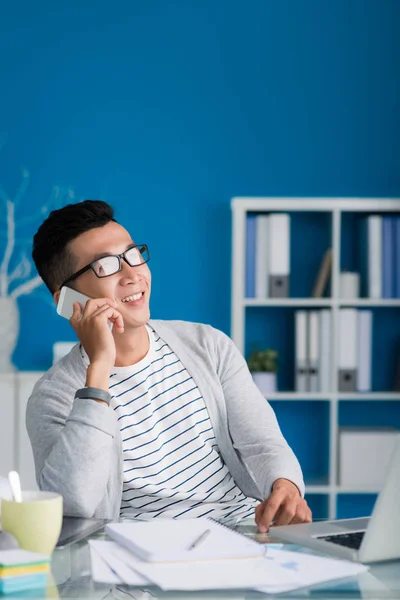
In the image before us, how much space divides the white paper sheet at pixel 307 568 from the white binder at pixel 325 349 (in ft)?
7.94

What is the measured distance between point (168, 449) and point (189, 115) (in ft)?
7.55

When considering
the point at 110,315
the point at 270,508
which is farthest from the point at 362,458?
the point at 270,508

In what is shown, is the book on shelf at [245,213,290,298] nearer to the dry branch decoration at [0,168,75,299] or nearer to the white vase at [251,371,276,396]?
the white vase at [251,371,276,396]

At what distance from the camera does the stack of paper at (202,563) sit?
107cm

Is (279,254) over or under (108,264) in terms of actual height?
over

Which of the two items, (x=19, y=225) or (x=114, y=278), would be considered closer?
(x=114, y=278)

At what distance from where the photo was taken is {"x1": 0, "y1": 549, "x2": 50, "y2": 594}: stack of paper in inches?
42.0

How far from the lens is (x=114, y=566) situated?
113 centimetres

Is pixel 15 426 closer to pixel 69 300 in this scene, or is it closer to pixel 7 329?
pixel 7 329

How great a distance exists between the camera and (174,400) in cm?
193

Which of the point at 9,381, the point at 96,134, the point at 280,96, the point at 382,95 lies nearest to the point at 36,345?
the point at 9,381

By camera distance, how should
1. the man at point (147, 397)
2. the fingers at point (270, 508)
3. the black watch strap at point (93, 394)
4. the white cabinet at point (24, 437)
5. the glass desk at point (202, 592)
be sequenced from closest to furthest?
the glass desk at point (202, 592) < the fingers at point (270, 508) < the black watch strap at point (93, 394) < the man at point (147, 397) < the white cabinet at point (24, 437)

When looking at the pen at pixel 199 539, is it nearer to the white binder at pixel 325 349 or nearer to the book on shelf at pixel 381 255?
the white binder at pixel 325 349

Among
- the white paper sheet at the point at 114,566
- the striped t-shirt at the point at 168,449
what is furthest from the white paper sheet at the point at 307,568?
the striped t-shirt at the point at 168,449
